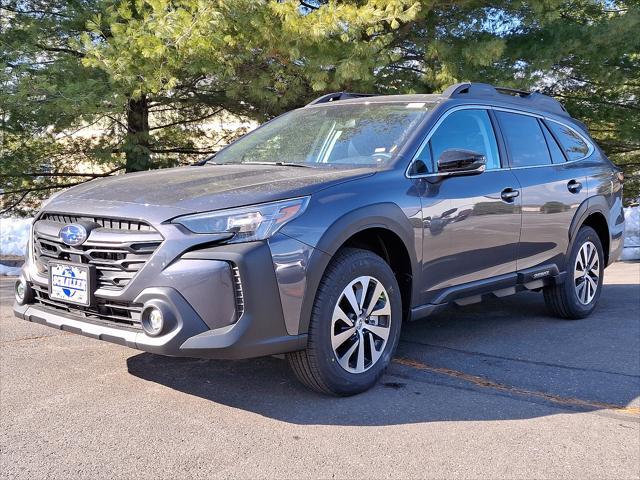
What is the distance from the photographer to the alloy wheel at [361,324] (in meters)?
3.72

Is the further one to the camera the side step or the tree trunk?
the tree trunk

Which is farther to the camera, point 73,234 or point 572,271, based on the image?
point 572,271

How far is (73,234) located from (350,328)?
1595mm

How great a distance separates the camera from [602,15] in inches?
456

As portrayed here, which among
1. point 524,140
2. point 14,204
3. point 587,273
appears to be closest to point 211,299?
point 524,140

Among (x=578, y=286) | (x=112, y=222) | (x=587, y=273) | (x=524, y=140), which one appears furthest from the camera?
(x=587, y=273)

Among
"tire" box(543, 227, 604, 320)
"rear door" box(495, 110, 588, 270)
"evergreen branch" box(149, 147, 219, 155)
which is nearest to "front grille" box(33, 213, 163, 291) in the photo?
"rear door" box(495, 110, 588, 270)

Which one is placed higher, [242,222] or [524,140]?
[524,140]

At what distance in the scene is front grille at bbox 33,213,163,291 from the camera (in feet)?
11.0

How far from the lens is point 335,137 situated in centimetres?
461

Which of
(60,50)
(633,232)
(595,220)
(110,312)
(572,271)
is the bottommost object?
(633,232)

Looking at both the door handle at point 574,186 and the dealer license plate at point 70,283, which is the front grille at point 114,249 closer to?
the dealer license plate at point 70,283

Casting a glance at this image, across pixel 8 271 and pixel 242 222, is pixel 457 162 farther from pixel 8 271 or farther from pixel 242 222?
pixel 8 271

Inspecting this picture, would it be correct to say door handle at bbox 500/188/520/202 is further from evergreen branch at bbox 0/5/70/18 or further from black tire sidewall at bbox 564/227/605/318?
evergreen branch at bbox 0/5/70/18
